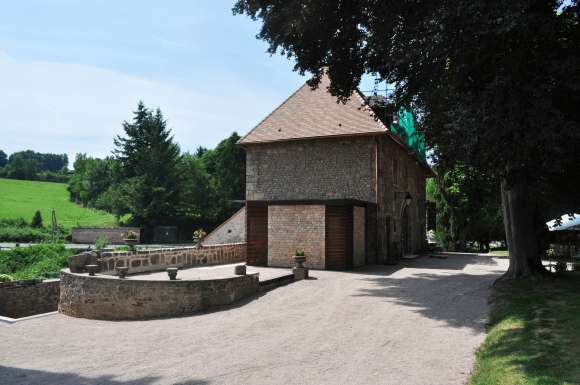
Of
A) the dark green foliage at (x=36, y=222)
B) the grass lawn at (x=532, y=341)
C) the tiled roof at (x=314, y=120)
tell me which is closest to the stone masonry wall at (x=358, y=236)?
the tiled roof at (x=314, y=120)

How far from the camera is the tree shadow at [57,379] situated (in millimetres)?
6863

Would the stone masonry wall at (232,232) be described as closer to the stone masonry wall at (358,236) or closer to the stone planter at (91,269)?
the stone masonry wall at (358,236)

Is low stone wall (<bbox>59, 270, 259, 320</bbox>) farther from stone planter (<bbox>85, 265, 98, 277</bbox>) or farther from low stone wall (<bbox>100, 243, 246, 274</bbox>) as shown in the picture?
low stone wall (<bbox>100, 243, 246, 274</bbox>)

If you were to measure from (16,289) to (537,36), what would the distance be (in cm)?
1917

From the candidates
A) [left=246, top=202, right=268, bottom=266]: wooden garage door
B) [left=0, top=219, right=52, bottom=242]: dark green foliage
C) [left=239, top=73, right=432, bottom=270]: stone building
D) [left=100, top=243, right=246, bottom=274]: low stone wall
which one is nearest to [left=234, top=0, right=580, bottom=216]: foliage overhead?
[left=239, top=73, right=432, bottom=270]: stone building

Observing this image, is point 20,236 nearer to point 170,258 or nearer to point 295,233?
point 170,258

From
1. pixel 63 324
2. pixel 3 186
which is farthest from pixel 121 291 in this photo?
pixel 3 186

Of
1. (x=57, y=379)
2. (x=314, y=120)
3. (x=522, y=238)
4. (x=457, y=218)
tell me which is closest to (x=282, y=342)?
(x=57, y=379)

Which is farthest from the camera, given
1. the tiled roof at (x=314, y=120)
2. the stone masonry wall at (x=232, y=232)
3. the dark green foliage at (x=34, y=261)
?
the stone masonry wall at (x=232, y=232)

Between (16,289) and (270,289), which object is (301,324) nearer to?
(270,289)

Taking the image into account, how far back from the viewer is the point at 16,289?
56.3 feet

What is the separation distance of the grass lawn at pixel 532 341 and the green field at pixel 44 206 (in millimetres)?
53680

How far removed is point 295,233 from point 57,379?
12.8 metres

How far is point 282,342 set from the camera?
8664 millimetres
